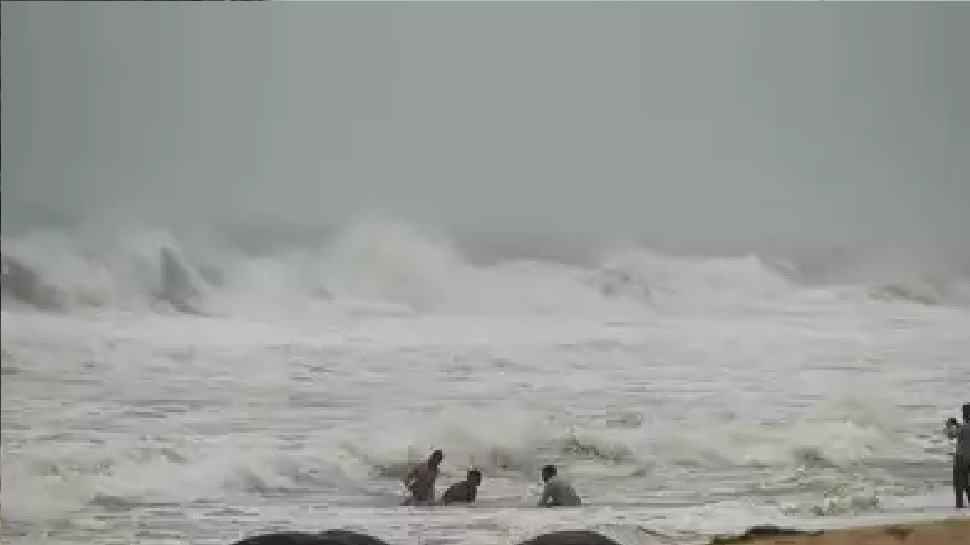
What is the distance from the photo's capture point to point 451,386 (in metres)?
3.39

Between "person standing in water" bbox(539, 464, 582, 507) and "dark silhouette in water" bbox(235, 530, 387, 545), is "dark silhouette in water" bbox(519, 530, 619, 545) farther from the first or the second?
"dark silhouette in water" bbox(235, 530, 387, 545)

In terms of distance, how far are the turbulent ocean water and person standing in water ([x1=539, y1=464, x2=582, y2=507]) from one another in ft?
0.11

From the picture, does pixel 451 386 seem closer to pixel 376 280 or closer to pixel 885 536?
pixel 376 280

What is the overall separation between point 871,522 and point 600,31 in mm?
1824

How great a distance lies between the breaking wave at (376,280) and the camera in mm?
3262

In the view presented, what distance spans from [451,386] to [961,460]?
1.70m

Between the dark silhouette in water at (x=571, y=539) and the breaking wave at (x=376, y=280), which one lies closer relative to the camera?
the dark silhouette in water at (x=571, y=539)

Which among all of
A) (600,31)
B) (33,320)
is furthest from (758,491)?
(33,320)

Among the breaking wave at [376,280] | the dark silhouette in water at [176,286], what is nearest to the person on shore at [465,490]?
the breaking wave at [376,280]

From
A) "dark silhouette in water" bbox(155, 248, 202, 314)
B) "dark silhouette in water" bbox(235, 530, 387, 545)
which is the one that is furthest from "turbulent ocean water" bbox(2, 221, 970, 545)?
"dark silhouette in water" bbox(235, 530, 387, 545)

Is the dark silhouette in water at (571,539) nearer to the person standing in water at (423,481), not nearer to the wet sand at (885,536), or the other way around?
the person standing in water at (423,481)

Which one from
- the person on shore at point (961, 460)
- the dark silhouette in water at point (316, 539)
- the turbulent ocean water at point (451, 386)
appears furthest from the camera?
the person on shore at point (961, 460)

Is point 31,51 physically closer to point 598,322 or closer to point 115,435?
point 115,435

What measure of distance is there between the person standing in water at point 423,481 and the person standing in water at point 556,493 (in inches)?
13.6
